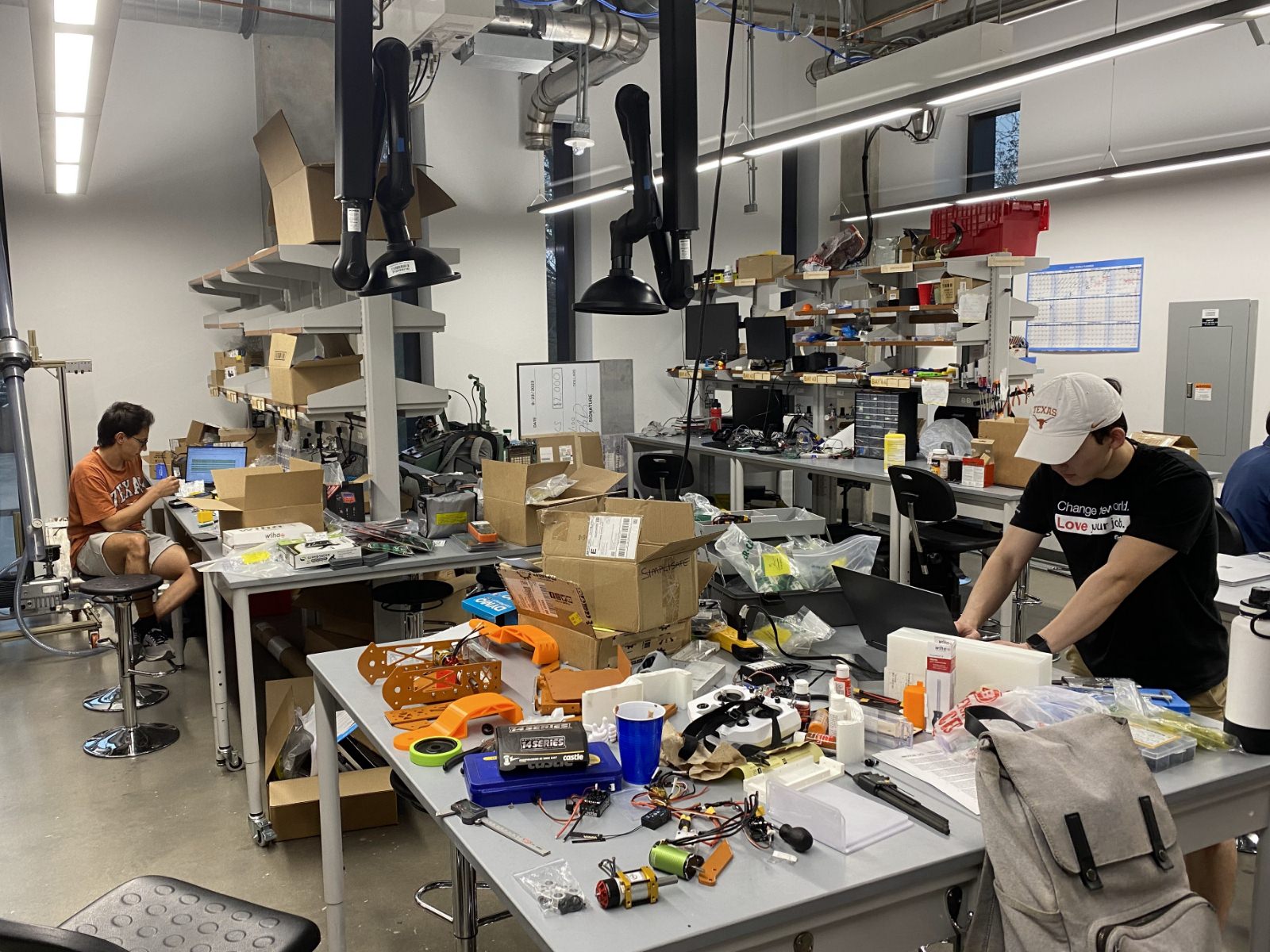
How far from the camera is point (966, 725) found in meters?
1.70

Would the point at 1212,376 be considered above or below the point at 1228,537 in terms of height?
above

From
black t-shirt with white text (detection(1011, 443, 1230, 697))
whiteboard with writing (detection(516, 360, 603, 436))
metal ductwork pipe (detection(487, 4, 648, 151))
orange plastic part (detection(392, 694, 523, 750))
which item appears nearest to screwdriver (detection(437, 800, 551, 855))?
orange plastic part (detection(392, 694, 523, 750))

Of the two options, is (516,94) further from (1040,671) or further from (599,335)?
(1040,671)

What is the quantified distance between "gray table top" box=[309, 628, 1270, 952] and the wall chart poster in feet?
19.8

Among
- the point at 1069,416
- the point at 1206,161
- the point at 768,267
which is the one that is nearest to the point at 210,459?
the point at 768,267

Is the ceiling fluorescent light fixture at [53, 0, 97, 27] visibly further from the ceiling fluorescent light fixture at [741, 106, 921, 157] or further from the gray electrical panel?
the gray electrical panel

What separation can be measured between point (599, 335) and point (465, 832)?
697 cm

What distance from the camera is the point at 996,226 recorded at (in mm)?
5824

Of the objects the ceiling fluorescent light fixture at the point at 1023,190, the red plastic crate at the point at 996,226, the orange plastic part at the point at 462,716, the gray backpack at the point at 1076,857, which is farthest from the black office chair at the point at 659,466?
the gray backpack at the point at 1076,857

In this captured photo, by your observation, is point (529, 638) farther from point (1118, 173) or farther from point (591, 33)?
point (1118, 173)

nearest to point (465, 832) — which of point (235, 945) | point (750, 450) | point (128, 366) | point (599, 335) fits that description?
point (235, 945)

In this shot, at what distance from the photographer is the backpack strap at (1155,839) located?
1403mm

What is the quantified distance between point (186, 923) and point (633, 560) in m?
1.14

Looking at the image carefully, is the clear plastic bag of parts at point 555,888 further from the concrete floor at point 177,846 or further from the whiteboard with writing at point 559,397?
the whiteboard with writing at point 559,397
